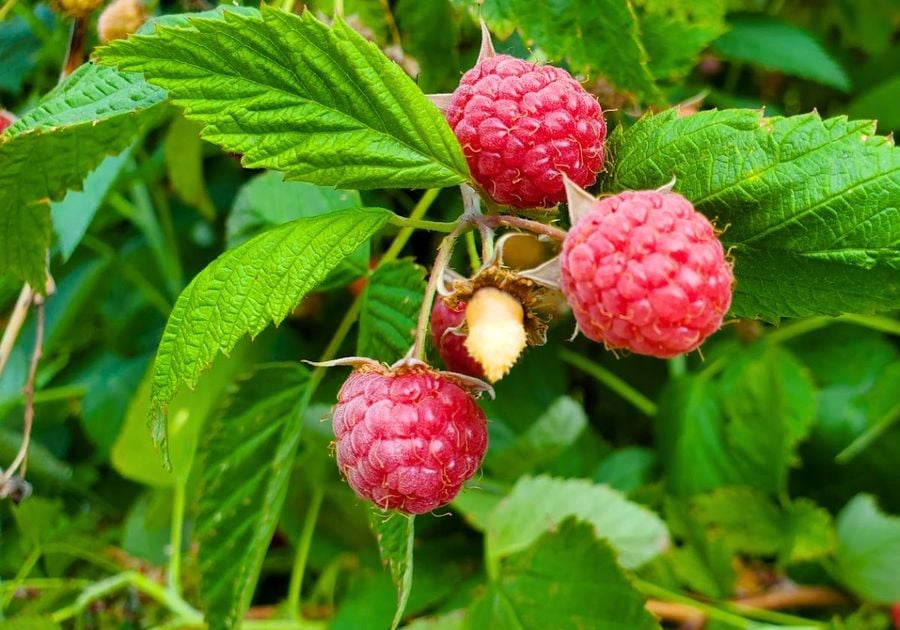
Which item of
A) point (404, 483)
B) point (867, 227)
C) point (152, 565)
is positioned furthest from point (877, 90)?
point (152, 565)

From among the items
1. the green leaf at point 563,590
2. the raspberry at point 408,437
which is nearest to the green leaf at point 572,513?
the green leaf at point 563,590

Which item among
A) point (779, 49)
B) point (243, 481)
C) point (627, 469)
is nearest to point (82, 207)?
point (243, 481)

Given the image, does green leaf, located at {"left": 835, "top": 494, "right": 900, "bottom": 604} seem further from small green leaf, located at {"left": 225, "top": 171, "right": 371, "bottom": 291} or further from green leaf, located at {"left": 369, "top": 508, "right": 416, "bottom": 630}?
small green leaf, located at {"left": 225, "top": 171, "right": 371, "bottom": 291}

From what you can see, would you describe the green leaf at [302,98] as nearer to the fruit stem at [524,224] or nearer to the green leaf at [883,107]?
the fruit stem at [524,224]

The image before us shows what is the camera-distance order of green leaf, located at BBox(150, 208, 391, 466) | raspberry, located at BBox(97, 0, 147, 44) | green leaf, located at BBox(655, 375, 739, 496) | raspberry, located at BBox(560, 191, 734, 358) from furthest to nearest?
green leaf, located at BBox(655, 375, 739, 496), raspberry, located at BBox(97, 0, 147, 44), green leaf, located at BBox(150, 208, 391, 466), raspberry, located at BBox(560, 191, 734, 358)

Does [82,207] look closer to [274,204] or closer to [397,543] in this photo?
[274,204]

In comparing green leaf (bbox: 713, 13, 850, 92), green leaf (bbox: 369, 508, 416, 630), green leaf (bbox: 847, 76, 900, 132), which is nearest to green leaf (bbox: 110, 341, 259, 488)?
green leaf (bbox: 369, 508, 416, 630)
